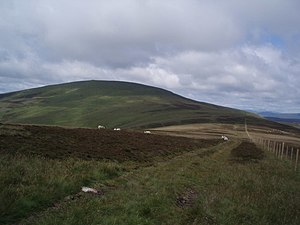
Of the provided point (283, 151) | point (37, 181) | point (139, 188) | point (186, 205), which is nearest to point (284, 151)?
point (283, 151)

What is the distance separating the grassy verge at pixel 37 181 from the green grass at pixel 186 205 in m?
0.65

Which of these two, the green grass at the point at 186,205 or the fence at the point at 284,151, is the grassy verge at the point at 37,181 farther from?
the fence at the point at 284,151

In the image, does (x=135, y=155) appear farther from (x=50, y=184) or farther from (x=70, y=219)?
(x=70, y=219)

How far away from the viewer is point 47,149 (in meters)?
26.4

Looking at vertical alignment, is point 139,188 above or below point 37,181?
below

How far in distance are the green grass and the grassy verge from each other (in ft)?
2.12

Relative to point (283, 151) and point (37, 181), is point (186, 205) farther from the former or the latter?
point (283, 151)

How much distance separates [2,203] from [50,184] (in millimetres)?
3284

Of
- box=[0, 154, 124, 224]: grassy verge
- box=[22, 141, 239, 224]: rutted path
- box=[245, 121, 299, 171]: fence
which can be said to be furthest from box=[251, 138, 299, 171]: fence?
box=[0, 154, 124, 224]: grassy verge

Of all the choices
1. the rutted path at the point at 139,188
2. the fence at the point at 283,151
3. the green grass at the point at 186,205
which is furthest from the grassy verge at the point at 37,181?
the fence at the point at 283,151

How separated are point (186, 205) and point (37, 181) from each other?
5.53 m

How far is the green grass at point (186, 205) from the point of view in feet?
39.3

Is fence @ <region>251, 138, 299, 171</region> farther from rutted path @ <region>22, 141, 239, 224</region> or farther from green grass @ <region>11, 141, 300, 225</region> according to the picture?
rutted path @ <region>22, 141, 239, 224</region>

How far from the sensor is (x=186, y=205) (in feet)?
49.2
